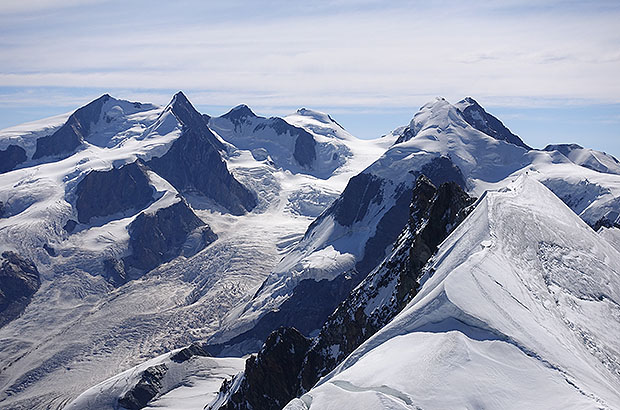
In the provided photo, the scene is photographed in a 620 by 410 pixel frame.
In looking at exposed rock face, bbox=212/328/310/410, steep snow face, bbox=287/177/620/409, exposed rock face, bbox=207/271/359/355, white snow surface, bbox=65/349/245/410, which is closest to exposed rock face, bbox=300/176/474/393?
exposed rock face, bbox=212/328/310/410

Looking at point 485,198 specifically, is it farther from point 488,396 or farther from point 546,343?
point 488,396

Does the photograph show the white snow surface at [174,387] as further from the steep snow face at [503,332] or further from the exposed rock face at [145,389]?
the steep snow face at [503,332]

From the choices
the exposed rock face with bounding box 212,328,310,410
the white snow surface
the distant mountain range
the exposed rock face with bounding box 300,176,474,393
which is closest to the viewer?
the distant mountain range

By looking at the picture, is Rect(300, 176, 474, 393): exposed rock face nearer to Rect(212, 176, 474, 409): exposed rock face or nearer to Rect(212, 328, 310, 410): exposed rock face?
Rect(212, 176, 474, 409): exposed rock face

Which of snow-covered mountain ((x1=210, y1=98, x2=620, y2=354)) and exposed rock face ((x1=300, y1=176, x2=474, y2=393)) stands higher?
exposed rock face ((x1=300, y1=176, x2=474, y2=393))

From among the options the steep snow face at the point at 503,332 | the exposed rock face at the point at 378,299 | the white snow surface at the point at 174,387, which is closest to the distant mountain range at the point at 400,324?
the steep snow face at the point at 503,332

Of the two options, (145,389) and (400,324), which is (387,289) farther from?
(145,389)

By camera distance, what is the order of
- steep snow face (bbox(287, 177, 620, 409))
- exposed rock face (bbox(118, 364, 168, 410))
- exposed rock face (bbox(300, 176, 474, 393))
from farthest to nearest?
exposed rock face (bbox(118, 364, 168, 410)) → exposed rock face (bbox(300, 176, 474, 393)) → steep snow face (bbox(287, 177, 620, 409))
